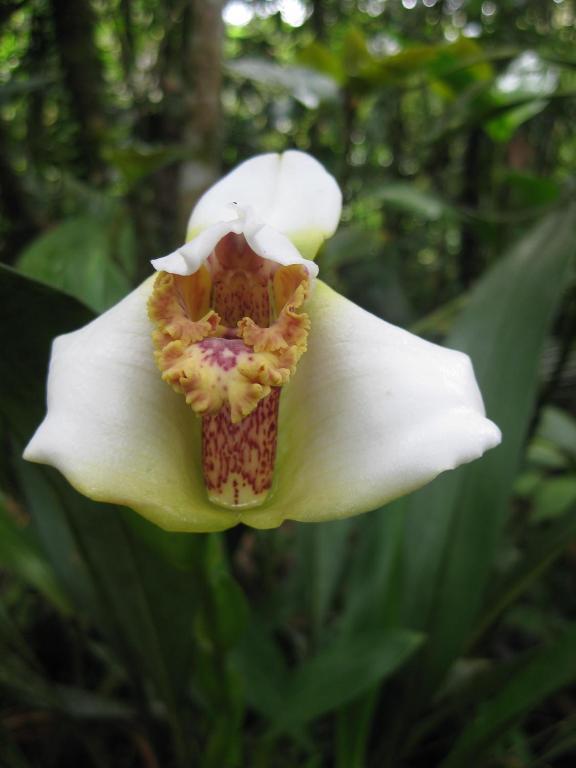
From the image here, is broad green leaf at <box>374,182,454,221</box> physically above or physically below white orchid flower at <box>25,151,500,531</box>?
below

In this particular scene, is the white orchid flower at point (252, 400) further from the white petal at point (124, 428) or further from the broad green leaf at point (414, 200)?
the broad green leaf at point (414, 200)

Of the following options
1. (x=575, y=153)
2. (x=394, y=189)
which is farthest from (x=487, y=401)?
(x=575, y=153)

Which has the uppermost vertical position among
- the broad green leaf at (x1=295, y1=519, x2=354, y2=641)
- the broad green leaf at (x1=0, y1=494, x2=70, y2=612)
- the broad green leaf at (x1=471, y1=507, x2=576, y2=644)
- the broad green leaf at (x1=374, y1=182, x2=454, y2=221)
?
the broad green leaf at (x1=374, y1=182, x2=454, y2=221)

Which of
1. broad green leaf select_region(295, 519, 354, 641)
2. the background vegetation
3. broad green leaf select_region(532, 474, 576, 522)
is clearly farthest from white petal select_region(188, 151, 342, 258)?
broad green leaf select_region(532, 474, 576, 522)

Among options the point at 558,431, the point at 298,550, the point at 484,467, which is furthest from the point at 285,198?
the point at 558,431

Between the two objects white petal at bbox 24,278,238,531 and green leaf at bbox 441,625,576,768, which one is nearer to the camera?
white petal at bbox 24,278,238,531

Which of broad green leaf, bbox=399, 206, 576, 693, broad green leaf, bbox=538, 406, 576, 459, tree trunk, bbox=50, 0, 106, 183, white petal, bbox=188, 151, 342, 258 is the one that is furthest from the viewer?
tree trunk, bbox=50, 0, 106, 183

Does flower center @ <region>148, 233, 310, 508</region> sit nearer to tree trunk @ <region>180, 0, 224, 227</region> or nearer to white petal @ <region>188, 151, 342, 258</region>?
white petal @ <region>188, 151, 342, 258</region>
